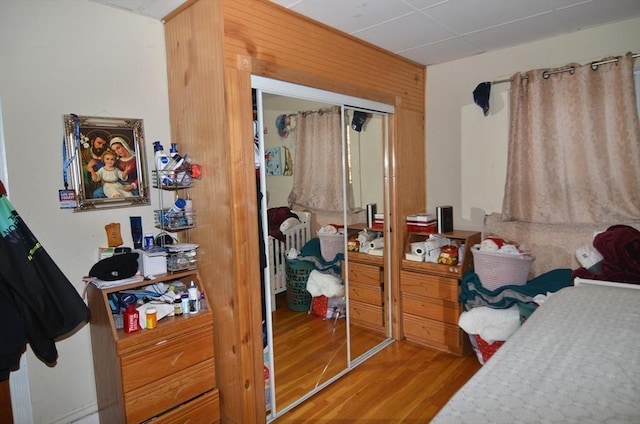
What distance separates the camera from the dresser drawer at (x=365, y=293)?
3.30m

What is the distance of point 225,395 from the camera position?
2.19 metres

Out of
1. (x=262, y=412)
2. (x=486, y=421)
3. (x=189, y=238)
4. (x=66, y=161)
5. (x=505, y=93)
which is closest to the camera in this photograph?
(x=486, y=421)

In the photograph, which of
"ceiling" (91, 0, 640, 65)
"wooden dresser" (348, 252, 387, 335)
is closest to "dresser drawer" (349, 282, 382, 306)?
"wooden dresser" (348, 252, 387, 335)

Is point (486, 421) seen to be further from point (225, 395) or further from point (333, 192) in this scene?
point (333, 192)

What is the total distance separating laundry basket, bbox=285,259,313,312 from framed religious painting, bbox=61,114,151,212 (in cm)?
110

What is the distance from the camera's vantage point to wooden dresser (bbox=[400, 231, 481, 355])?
297 cm

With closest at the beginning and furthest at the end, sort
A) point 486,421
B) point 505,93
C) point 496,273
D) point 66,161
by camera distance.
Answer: point 486,421, point 66,161, point 496,273, point 505,93

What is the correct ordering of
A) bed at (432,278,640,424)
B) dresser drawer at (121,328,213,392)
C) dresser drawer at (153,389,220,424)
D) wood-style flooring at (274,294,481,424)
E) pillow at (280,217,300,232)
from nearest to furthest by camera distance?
bed at (432,278,640,424)
dresser drawer at (121,328,213,392)
dresser drawer at (153,389,220,424)
wood-style flooring at (274,294,481,424)
pillow at (280,217,300,232)

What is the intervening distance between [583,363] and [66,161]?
2.55 m

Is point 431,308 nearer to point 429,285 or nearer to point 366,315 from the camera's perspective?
point 429,285

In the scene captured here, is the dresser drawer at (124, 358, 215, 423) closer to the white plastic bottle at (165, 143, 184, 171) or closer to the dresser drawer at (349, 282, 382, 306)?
the white plastic bottle at (165, 143, 184, 171)

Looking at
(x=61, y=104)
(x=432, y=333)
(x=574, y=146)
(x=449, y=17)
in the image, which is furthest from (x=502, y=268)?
(x=61, y=104)

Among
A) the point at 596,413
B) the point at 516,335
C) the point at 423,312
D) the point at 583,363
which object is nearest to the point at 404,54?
the point at 423,312

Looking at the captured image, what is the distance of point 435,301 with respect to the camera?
308cm
